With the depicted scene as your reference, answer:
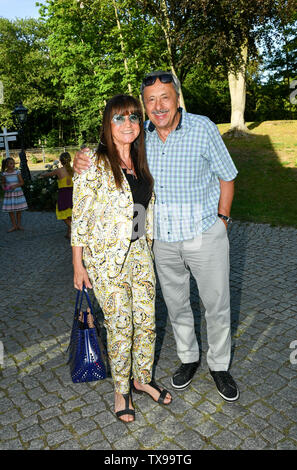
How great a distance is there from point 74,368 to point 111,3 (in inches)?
1024

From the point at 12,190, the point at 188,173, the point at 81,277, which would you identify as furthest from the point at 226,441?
the point at 12,190

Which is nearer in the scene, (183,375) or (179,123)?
(179,123)

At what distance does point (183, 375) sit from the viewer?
10.8 ft

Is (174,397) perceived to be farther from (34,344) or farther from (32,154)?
(32,154)

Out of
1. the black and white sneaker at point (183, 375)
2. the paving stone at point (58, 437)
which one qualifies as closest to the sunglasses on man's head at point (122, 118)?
the black and white sneaker at point (183, 375)

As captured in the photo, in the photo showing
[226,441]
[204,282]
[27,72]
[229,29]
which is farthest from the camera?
[27,72]

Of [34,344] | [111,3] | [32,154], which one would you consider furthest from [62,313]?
A: [32,154]

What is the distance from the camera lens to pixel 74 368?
3.08 meters

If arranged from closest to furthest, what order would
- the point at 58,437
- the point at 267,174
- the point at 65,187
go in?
the point at 58,437 < the point at 65,187 < the point at 267,174

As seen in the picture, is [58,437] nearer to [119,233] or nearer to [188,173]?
[119,233]

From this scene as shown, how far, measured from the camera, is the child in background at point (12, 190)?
9.80 meters

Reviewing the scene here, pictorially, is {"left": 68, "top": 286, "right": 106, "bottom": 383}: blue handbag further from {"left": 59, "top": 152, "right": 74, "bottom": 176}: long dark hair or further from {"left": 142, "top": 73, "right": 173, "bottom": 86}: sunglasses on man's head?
{"left": 59, "top": 152, "right": 74, "bottom": 176}: long dark hair

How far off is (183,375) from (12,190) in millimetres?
8014

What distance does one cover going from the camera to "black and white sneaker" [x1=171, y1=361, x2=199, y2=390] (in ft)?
10.6
